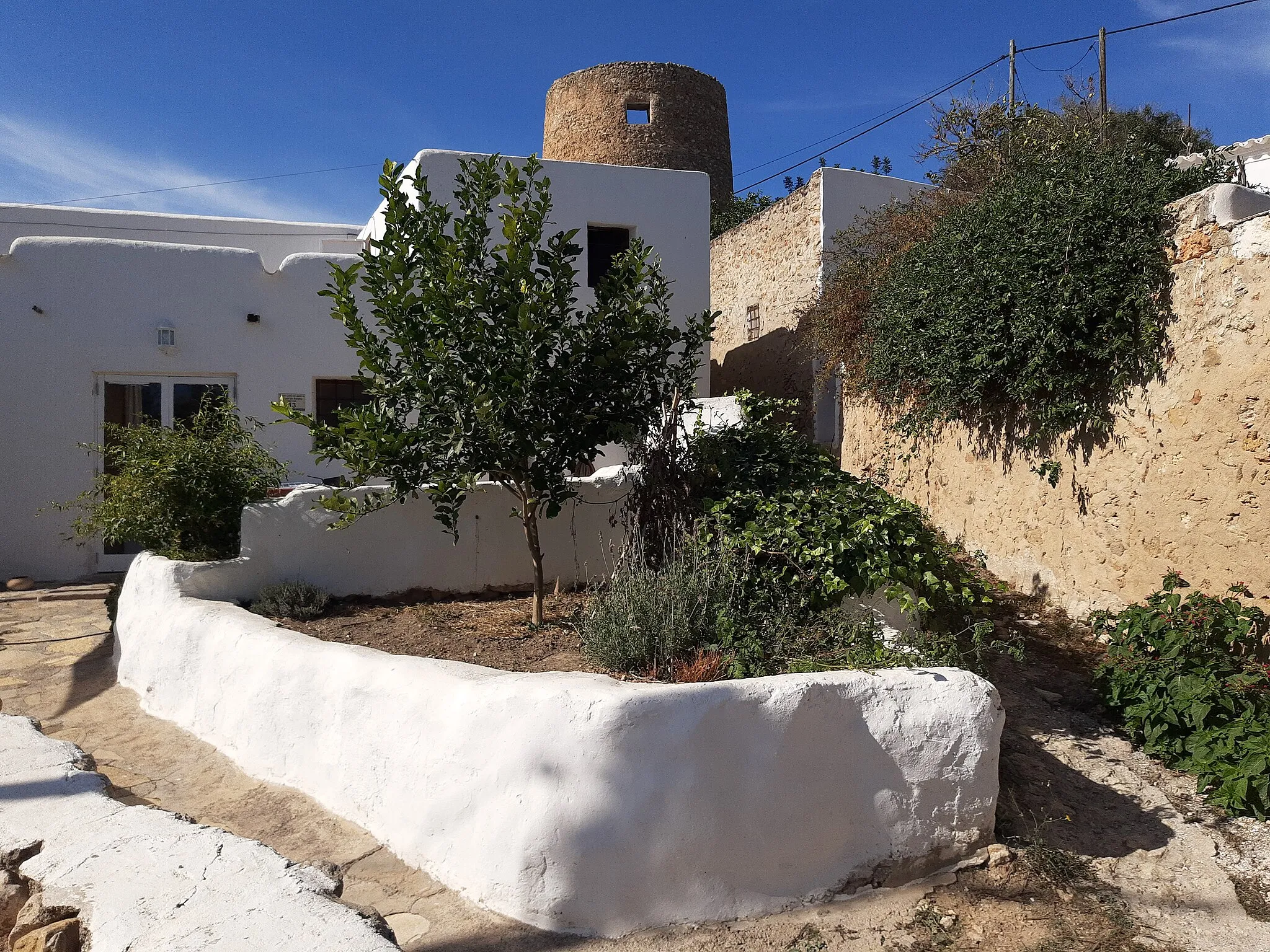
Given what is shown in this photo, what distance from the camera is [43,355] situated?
930 cm

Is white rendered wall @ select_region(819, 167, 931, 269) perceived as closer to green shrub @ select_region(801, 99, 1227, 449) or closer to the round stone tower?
green shrub @ select_region(801, 99, 1227, 449)

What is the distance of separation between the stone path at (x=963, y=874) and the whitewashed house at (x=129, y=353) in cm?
465

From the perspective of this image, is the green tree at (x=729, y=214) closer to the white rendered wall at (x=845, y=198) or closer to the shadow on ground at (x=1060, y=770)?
the white rendered wall at (x=845, y=198)

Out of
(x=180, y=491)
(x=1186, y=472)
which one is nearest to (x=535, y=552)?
(x=180, y=491)

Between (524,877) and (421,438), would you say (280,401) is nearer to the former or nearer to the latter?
(421,438)

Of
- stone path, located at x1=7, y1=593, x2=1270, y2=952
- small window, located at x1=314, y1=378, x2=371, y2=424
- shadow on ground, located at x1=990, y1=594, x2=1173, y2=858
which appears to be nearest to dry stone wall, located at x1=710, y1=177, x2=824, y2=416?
small window, located at x1=314, y1=378, x2=371, y2=424

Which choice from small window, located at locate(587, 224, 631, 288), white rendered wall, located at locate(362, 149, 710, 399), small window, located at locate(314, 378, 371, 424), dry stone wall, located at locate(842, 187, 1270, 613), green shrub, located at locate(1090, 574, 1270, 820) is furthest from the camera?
small window, located at locate(587, 224, 631, 288)

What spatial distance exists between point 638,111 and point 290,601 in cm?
1506

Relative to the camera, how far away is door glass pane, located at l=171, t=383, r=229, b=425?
9672 millimetres

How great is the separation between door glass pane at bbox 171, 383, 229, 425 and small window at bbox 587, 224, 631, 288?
4617 millimetres

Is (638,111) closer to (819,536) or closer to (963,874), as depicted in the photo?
(819,536)

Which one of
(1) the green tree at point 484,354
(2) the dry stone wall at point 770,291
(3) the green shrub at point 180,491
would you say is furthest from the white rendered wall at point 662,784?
(2) the dry stone wall at point 770,291

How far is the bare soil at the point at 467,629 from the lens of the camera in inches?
189

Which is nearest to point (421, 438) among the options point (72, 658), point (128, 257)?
point (72, 658)
